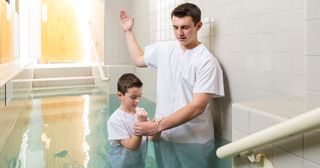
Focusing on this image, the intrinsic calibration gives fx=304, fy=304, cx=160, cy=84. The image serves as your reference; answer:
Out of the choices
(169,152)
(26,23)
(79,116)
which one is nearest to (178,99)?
(169,152)

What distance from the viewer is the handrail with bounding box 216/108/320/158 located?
0.89 meters

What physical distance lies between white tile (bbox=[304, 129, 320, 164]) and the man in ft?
3.28

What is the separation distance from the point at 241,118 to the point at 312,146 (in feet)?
1.42

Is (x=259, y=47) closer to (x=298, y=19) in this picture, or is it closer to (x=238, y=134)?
(x=298, y=19)

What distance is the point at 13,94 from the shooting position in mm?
3221

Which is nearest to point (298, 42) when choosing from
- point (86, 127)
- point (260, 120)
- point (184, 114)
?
point (260, 120)

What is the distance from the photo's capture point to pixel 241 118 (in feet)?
4.76

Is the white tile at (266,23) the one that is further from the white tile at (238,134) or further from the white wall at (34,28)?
the white wall at (34,28)

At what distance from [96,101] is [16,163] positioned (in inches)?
103

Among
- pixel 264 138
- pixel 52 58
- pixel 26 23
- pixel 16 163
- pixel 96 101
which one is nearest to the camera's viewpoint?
pixel 264 138

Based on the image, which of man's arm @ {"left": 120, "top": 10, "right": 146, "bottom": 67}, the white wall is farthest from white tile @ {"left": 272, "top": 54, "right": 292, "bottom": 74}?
the white wall

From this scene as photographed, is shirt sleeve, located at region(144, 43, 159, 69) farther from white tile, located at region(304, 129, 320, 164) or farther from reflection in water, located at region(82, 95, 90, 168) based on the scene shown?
white tile, located at region(304, 129, 320, 164)

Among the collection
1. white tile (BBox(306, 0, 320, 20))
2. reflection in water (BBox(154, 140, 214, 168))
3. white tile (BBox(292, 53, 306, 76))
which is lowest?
reflection in water (BBox(154, 140, 214, 168))

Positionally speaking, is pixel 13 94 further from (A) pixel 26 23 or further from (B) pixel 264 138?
(A) pixel 26 23
